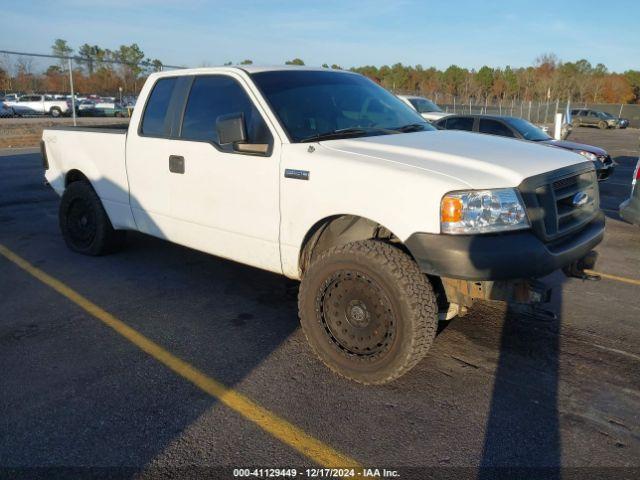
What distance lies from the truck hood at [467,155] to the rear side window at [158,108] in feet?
5.93

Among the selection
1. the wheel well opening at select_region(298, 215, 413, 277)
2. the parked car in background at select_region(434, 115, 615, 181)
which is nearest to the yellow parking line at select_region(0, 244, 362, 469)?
the wheel well opening at select_region(298, 215, 413, 277)

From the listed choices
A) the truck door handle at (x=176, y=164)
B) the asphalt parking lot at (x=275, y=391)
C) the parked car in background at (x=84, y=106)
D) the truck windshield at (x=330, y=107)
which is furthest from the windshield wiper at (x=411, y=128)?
the parked car in background at (x=84, y=106)

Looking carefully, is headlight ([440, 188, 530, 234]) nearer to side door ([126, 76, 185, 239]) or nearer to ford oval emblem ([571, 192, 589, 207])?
ford oval emblem ([571, 192, 589, 207])

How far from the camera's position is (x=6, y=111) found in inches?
1377

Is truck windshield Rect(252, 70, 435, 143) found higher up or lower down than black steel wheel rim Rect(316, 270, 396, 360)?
higher up

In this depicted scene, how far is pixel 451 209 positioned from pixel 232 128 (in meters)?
1.63

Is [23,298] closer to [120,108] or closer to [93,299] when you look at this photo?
[93,299]

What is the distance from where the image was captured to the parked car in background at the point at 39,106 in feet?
120

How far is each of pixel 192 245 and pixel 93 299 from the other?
3.34 ft

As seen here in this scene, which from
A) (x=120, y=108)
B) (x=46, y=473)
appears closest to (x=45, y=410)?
(x=46, y=473)

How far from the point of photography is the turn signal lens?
295cm

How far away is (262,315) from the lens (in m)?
4.41

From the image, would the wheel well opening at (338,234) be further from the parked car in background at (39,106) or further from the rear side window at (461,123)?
the parked car in background at (39,106)

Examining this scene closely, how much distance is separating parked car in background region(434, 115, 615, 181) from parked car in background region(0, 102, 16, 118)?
105 ft
